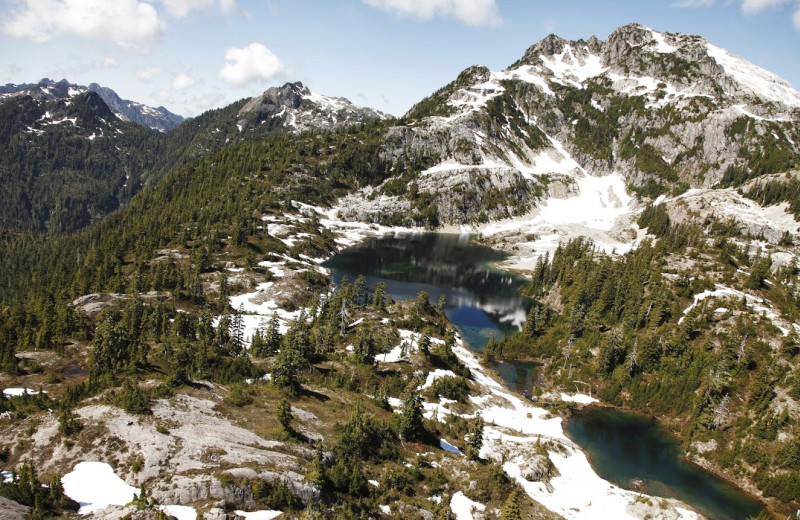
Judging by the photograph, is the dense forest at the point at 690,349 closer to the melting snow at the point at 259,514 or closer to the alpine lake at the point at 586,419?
the alpine lake at the point at 586,419

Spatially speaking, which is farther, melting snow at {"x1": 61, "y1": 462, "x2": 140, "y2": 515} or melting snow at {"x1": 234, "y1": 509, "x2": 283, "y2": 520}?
melting snow at {"x1": 234, "y1": 509, "x2": 283, "y2": 520}

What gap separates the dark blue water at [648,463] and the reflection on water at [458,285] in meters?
35.9

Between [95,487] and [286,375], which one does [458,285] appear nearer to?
[286,375]

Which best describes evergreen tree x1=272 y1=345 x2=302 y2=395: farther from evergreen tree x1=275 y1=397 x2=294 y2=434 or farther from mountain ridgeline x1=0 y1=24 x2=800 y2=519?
evergreen tree x1=275 y1=397 x2=294 y2=434

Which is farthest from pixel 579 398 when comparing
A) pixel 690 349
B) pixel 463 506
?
pixel 463 506

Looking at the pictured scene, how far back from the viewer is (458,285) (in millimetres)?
164000

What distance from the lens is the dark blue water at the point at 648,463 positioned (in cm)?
6253

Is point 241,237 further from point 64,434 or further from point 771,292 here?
point 771,292

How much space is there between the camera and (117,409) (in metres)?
35.2

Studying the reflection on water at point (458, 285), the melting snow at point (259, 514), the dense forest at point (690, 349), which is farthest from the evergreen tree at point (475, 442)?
the reflection on water at point (458, 285)

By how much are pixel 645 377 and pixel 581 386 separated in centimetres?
1321

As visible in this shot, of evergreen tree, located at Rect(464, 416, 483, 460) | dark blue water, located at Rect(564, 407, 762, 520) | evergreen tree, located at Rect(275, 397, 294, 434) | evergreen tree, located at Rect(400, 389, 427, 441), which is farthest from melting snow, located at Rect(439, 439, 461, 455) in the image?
dark blue water, located at Rect(564, 407, 762, 520)

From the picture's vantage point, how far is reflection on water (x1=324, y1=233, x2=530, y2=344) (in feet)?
424

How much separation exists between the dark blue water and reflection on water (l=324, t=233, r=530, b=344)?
35.9m
